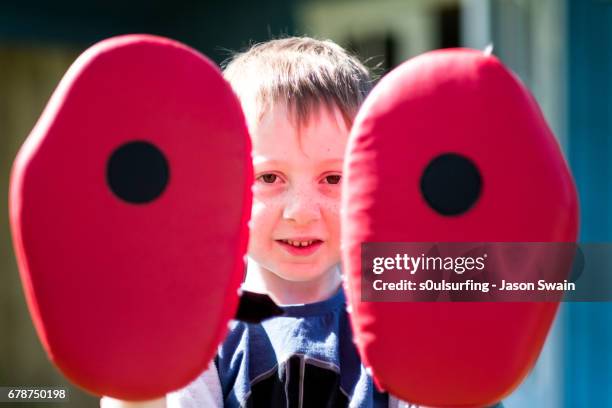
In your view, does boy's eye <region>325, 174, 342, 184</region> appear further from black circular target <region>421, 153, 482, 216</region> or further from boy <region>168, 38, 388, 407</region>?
black circular target <region>421, 153, 482, 216</region>

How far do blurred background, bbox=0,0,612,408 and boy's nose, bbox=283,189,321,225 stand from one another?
84cm

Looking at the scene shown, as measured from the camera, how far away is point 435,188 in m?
0.89

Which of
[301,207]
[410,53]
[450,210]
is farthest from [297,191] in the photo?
[410,53]

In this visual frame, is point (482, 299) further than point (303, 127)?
No

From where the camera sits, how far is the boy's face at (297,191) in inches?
49.0

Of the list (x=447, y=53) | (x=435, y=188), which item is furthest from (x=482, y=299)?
(x=447, y=53)

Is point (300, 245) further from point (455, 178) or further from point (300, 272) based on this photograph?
point (455, 178)

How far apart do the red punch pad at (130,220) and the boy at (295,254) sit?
1.12ft

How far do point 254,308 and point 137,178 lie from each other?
0.71 ft

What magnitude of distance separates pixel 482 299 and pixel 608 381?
6.62 ft

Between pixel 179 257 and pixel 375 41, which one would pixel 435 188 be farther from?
pixel 375 41

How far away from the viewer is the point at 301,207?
4.08 feet

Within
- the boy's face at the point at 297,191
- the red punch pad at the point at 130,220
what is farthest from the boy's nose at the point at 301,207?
the red punch pad at the point at 130,220

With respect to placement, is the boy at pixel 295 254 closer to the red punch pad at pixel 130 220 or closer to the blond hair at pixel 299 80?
the blond hair at pixel 299 80
